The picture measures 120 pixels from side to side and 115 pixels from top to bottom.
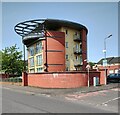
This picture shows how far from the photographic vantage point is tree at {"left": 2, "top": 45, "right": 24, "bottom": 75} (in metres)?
56.0

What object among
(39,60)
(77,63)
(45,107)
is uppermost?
(39,60)

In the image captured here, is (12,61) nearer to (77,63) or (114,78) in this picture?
(77,63)

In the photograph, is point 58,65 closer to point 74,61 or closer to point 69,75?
point 74,61

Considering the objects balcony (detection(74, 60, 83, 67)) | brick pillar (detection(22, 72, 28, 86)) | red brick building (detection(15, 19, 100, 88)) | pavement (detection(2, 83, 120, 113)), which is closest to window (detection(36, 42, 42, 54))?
red brick building (detection(15, 19, 100, 88))

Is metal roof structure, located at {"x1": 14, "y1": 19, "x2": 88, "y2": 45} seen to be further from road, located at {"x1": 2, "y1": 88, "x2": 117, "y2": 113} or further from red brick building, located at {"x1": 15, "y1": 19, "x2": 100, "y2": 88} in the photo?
road, located at {"x1": 2, "y1": 88, "x2": 117, "y2": 113}

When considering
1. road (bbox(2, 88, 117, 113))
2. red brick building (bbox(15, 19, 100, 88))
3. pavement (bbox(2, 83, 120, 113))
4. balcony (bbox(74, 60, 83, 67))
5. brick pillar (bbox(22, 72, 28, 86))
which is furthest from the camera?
balcony (bbox(74, 60, 83, 67))

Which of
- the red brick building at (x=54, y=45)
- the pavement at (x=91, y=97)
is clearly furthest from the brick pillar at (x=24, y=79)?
the pavement at (x=91, y=97)

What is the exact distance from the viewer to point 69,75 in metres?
28.3

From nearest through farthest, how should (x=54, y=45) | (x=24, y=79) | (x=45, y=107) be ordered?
1. (x=45, y=107)
2. (x=24, y=79)
3. (x=54, y=45)

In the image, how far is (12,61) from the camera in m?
57.0

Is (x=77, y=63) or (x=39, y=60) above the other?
(x=39, y=60)

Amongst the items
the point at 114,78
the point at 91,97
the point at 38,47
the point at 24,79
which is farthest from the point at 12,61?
the point at 91,97

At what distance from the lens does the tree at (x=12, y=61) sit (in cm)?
5602

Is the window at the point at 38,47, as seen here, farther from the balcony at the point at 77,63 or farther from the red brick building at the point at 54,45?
the balcony at the point at 77,63
